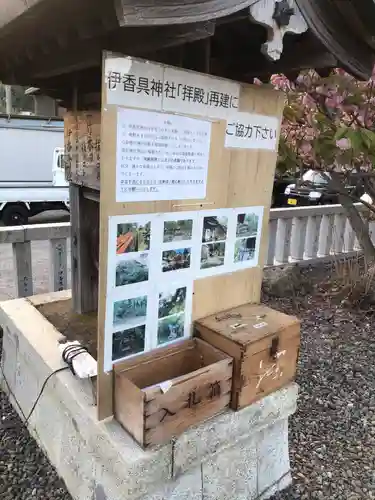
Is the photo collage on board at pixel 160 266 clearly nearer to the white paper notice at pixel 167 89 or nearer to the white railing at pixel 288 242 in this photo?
the white paper notice at pixel 167 89

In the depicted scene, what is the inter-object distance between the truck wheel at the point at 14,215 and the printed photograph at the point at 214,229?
8.46 m

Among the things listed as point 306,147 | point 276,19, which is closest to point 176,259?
point 276,19

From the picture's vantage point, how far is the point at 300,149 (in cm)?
435

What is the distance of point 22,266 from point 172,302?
2195 millimetres

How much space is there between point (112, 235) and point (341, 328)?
136 inches

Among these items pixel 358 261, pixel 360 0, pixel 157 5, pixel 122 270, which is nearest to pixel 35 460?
pixel 122 270

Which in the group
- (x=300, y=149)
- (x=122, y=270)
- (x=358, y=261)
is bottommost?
(x=358, y=261)

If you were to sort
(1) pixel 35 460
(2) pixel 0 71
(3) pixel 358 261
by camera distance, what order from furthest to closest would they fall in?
1. (3) pixel 358 261
2. (2) pixel 0 71
3. (1) pixel 35 460

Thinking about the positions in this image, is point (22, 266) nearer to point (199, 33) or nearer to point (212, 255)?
point (212, 255)

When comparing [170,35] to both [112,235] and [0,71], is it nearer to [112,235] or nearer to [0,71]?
[112,235]

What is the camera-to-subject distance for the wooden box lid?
2.06 m

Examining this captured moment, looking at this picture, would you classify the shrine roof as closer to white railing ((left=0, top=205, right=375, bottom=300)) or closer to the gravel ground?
white railing ((left=0, top=205, right=375, bottom=300))

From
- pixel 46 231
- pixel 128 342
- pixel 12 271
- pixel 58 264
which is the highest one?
pixel 46 231

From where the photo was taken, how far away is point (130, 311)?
1.93m
